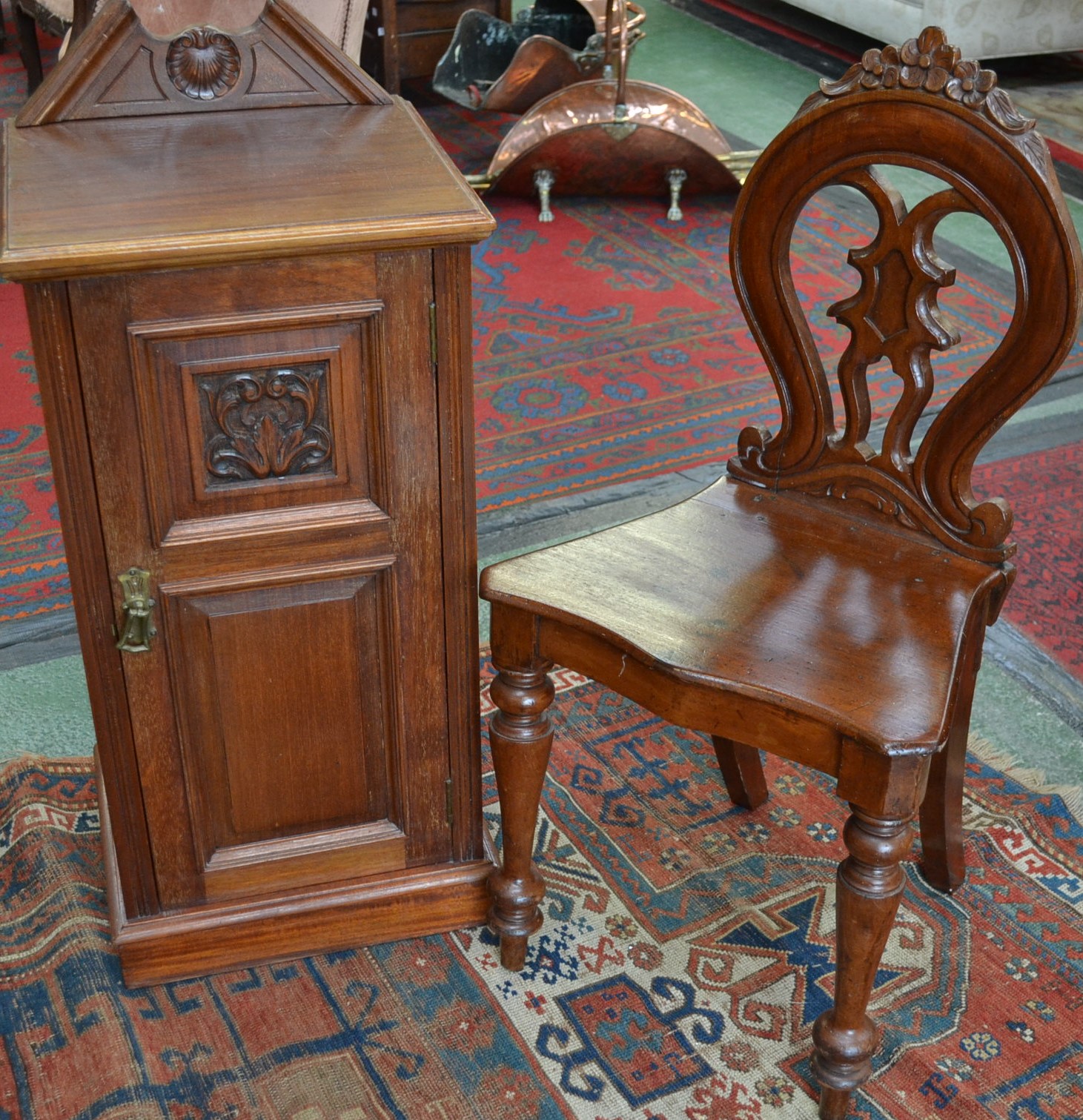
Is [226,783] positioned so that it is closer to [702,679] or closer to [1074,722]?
[702,679]

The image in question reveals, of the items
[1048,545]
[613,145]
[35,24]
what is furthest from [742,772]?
[35,24]

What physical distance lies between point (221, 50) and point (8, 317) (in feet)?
8.56

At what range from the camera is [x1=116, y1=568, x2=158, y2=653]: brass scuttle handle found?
1.68 metres

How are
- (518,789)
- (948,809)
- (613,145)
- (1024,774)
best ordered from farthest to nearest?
(613,145)
(1024,774)
(948,809)
(518,789)

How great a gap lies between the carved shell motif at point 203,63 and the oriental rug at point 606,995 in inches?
46.0

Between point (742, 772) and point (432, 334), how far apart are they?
987 millimetres

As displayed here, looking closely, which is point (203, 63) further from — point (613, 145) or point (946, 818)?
point (613, 145)

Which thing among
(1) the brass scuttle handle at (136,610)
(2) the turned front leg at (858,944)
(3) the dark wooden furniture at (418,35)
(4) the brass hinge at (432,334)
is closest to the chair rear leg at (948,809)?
(2) the turned front leg at (858,944)

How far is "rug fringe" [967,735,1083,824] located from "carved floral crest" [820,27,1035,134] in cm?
118

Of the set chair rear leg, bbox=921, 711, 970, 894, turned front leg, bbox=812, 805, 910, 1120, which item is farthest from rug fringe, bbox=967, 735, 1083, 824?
turned front leg, bbox=812, 805, 910, 1120

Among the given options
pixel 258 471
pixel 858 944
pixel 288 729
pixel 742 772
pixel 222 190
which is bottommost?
pixel 742 772

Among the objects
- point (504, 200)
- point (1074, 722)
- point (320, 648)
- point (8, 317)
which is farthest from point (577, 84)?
point (320, 648)

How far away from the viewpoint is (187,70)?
1.78 meters

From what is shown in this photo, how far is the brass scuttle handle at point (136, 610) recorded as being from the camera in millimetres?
1682
